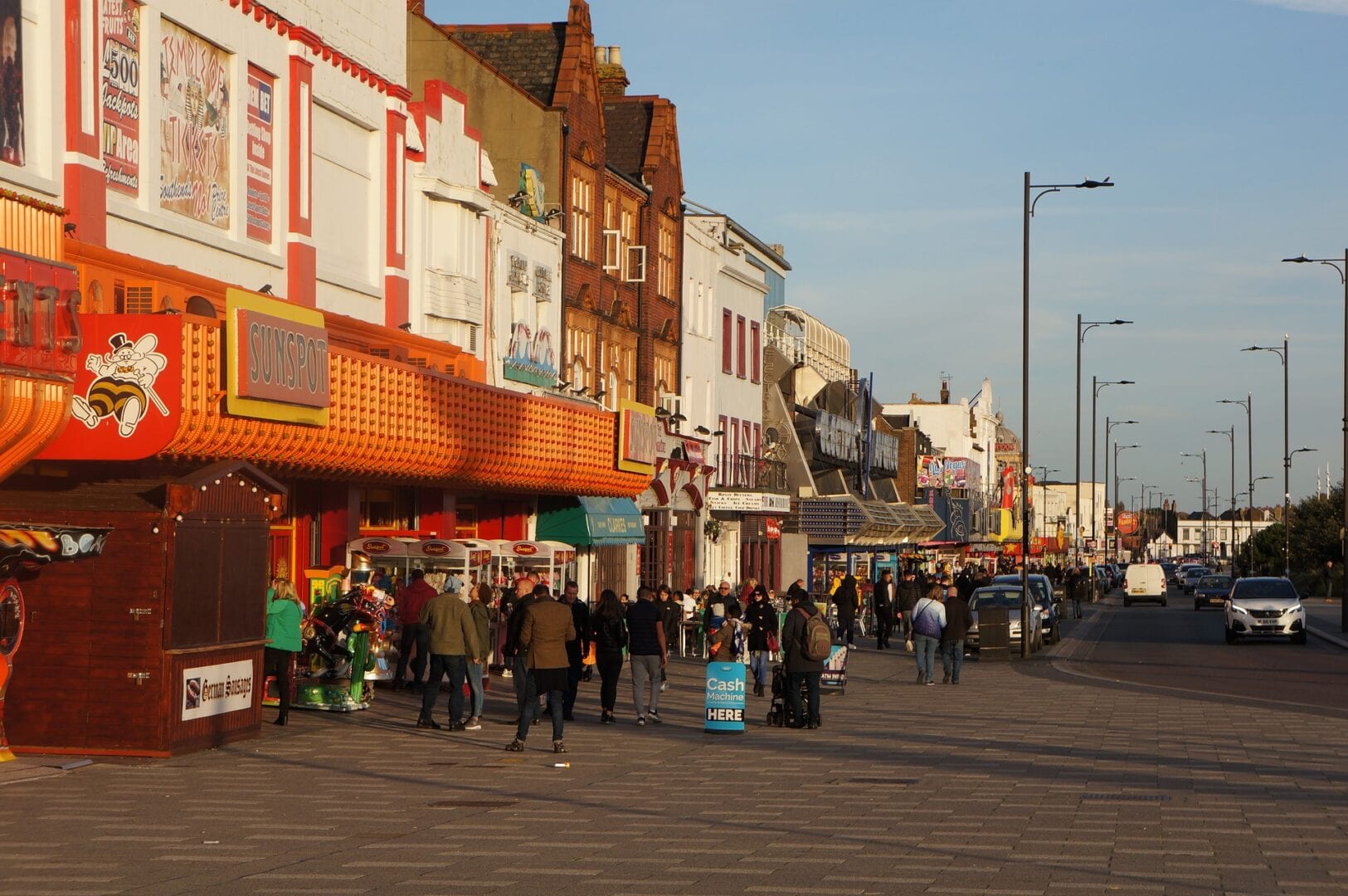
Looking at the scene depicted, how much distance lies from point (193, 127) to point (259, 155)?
71.9 inches

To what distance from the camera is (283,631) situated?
21.7 metres

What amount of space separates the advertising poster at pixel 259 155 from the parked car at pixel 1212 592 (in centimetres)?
6070

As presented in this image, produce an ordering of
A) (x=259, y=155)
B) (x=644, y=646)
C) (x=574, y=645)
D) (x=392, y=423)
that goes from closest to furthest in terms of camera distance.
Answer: (x=644, y=646)
(x=259, y=155)
(x=392, y=423)
(x=574, y=645)

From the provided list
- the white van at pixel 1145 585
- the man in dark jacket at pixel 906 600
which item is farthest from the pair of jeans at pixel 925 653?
the white van at pixel 1145 585

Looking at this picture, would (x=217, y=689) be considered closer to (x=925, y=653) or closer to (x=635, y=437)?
(x=925, y=653)

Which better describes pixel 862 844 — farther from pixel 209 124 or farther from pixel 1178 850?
pixel 209 124

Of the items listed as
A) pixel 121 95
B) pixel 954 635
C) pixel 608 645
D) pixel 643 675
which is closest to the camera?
pixel 121 95

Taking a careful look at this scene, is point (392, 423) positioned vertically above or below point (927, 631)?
above

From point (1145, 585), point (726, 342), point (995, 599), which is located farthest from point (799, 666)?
point (1145, 585)

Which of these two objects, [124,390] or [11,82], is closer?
[124,390]

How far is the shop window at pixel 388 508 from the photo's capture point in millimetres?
29922

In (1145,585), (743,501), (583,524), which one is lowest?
(1145,585)

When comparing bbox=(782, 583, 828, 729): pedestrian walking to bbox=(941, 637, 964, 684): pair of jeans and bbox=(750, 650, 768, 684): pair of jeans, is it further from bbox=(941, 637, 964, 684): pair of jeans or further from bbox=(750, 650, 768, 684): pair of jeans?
bbox=(941, 637, 964, 684): pair of jeans

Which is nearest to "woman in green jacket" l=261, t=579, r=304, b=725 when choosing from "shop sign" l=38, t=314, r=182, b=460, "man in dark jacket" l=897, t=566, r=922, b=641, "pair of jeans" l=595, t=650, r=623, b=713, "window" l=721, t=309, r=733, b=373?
"shop sign" l=38, t=314, r=182, b=460
